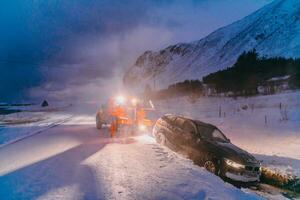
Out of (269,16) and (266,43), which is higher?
(269,16)

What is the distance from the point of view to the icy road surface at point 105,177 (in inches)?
219

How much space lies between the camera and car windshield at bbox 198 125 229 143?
33.9ft

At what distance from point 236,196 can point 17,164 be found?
5883 millimetres

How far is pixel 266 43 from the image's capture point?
4830 inches

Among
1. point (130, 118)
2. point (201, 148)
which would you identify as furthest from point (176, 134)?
point (130, 118)

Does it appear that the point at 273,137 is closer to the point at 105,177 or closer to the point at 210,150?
the point at 210,150

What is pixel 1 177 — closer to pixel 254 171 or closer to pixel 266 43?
pixel 254 171

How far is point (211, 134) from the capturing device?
1069 cm

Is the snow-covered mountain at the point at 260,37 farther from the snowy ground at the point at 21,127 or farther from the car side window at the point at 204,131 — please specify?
the car side window at the point at 204,131

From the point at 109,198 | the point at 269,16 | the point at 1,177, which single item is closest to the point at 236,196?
the point at 109,198

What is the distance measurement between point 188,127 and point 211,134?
3.01 ft

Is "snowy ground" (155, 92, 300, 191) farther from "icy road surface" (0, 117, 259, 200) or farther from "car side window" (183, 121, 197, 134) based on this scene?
"icy road surface" (0, 117, 259, 200)

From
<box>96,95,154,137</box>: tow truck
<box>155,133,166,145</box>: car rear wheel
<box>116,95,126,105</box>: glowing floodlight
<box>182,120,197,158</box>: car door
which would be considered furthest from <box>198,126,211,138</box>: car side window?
<box>116,95,126,105</box>: glowing floodlight

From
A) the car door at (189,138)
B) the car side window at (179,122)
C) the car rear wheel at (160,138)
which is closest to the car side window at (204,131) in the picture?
the car door at (189,138)
